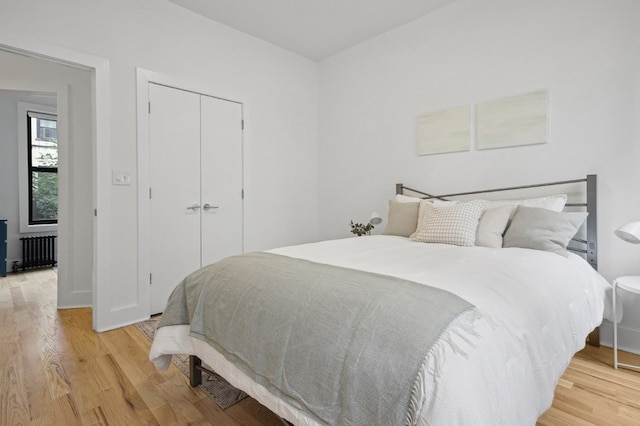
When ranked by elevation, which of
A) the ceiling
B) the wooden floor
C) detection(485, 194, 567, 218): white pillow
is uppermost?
the ceiling

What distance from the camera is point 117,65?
2605 millimetres

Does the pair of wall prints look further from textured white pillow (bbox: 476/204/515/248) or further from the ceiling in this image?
the ceiling

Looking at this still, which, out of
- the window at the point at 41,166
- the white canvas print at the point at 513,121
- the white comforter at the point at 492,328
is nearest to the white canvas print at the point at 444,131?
the white canvas print at the point at 513,121

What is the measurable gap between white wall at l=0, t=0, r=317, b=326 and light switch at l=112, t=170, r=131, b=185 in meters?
0.04

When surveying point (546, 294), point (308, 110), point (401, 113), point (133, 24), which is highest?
point (133, 24)

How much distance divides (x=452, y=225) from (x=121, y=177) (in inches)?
102

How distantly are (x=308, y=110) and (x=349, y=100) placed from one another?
0.59 meters

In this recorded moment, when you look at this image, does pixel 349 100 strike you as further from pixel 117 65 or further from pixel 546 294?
pixel 546 294

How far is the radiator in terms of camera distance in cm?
466

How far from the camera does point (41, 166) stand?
504cm

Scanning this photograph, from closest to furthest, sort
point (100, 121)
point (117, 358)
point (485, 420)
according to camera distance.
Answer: point (485, 420)
point (117, 358)
point (100, 121)

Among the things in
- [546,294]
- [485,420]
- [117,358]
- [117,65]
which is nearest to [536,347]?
[546,294]

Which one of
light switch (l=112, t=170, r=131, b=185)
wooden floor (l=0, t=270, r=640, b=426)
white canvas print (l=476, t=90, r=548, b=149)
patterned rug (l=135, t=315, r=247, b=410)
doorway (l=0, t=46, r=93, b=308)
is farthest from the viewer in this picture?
doorway (l=0, t=46, r=93, b=308)

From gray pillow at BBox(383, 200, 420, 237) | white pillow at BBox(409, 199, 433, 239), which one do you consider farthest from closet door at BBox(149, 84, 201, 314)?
white pillow at BBox(409, 199, 433, 239)
